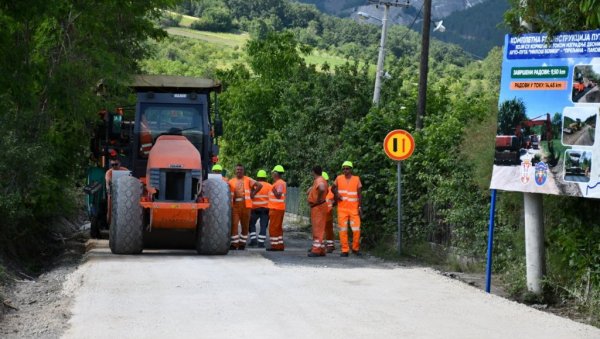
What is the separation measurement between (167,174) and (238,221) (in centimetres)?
390

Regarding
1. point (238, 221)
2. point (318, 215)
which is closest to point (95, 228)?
point (238, 221)

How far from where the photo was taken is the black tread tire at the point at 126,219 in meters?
20.2

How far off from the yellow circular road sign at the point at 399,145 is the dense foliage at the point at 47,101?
235 inches

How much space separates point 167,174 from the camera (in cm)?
2059

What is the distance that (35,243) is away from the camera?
2464 centimetres

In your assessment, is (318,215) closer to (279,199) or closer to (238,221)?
(279,199)

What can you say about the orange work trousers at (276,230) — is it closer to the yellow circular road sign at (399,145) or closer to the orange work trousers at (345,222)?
the orange work trousers at (345,222)

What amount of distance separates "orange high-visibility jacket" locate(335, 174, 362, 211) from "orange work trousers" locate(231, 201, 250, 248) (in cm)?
252

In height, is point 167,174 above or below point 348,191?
→ above

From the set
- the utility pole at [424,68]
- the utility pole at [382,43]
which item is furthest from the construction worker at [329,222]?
the utility pole at [382,43]

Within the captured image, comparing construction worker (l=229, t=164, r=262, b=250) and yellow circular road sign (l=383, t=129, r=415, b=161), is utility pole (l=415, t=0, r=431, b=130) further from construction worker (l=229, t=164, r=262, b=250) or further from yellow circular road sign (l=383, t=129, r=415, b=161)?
construction worker (l=229, t=164, r=262, b=250)

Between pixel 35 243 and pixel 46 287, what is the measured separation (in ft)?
27.9

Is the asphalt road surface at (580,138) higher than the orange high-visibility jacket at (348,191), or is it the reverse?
the asphalt road surface at (580,138)

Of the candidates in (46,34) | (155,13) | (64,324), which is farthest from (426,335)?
(155,13)
